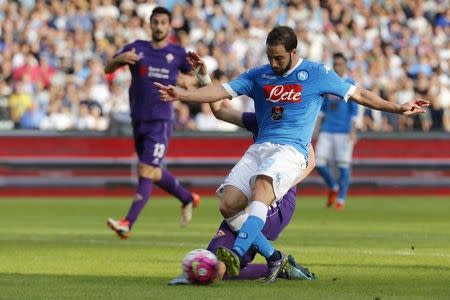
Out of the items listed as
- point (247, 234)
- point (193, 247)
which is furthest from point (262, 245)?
point (193, 247)

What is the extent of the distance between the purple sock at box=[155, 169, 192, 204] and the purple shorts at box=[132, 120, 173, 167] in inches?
17.0

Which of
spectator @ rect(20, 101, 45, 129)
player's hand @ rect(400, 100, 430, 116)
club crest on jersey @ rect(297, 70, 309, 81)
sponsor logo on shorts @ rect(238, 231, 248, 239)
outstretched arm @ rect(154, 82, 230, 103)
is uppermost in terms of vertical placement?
club crest on jersey @ rect(297, 70, 309, 81)

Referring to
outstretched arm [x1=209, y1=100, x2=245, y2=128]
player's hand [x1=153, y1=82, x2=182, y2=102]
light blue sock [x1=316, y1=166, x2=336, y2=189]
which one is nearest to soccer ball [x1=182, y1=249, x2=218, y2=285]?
player's hand [x1=153, y1=82, x2=182, y2=102]

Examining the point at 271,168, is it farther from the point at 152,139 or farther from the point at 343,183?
the point at 343,183

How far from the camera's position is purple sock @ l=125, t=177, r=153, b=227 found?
1583 centimetres

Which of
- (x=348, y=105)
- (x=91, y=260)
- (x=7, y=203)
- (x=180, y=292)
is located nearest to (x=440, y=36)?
(x=348, y=105)

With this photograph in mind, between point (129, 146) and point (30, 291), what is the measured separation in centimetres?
1629

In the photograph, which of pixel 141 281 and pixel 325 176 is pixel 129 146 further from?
pixel 141 281

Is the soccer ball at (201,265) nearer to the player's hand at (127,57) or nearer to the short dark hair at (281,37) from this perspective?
the short dark hair at (281,37)

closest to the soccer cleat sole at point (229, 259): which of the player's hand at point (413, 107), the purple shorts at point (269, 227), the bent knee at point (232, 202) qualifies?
the purple shorts at point (269, 227)

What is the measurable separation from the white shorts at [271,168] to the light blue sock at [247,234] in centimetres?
39

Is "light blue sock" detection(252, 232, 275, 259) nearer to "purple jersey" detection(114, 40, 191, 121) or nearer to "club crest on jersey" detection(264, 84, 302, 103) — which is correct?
"club crest on jersey" detection(264, 84, 302, 103)

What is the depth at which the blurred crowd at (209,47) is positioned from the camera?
26.6 metres

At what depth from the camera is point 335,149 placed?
23453mm
